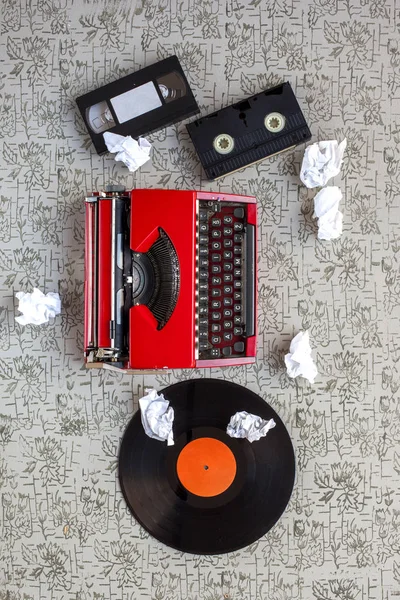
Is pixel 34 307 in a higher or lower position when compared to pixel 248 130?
lower

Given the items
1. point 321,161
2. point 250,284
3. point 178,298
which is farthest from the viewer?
point 321,161

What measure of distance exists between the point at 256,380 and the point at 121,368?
2.05ft

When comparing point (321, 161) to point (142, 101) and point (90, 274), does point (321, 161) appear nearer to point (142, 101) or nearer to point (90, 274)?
point (142, 101)

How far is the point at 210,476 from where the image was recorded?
2414 millimetres

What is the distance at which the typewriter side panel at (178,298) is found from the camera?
214 cm

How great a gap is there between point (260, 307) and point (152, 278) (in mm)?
543

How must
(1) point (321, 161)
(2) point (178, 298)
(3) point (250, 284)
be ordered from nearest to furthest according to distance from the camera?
(2) point (178, 298) → (3) point (250, 284) → (1) point (321, 161)

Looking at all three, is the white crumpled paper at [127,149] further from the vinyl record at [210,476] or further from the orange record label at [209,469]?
the orange record label at [209,469]

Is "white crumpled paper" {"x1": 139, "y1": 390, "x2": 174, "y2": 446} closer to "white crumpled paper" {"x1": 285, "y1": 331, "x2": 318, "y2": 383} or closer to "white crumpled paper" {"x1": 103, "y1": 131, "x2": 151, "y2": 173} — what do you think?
"white crumpled paper" {"x1": 285, "y1": 331, "x2": 318, "y2": 383}

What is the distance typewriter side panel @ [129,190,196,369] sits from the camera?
84.3 inches

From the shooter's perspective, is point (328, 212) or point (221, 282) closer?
point (221, 282)

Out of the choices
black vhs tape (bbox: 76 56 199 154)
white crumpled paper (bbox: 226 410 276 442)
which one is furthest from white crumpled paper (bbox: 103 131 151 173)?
white crumpled paper (bbox: 226 410 276 442)

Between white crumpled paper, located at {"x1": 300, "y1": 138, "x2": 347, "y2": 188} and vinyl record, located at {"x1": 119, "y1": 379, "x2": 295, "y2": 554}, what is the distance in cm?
96

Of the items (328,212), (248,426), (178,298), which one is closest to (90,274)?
(178,298)
